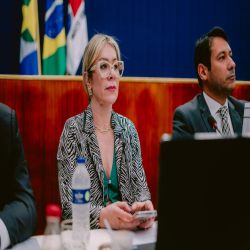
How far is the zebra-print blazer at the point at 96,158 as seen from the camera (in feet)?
5.39

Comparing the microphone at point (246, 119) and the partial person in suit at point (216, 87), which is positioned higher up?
the partial person in suit at point (216, 87)

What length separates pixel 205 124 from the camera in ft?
6.42

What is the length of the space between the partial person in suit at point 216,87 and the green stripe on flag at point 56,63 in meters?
1.29

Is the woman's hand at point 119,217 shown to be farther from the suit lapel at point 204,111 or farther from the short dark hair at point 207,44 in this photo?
the short dark hair at point 207,44

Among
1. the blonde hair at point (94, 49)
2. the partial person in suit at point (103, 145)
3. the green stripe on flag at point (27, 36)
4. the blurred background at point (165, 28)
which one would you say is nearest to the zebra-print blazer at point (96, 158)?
the partial person in suit at point (103, 145)

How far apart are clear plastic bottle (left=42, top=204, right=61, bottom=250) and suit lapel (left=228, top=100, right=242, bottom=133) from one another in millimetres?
1549

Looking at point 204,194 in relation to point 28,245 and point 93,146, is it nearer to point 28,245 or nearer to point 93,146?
point 28,245

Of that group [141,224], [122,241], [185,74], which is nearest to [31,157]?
[141,224]

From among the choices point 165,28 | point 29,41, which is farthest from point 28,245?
point 165,28

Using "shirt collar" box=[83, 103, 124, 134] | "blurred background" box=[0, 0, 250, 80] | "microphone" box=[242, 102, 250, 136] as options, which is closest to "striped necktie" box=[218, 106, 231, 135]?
"microphone" box=[242, 102, 250, 136]

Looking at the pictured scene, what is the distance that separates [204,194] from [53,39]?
8.31 feet

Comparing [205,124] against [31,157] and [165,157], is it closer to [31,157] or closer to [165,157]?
[31,157]

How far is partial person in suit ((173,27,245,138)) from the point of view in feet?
6.71

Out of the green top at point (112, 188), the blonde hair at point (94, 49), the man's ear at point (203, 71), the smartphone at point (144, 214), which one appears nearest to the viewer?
Answer: the smartphone at point (144, 214)
